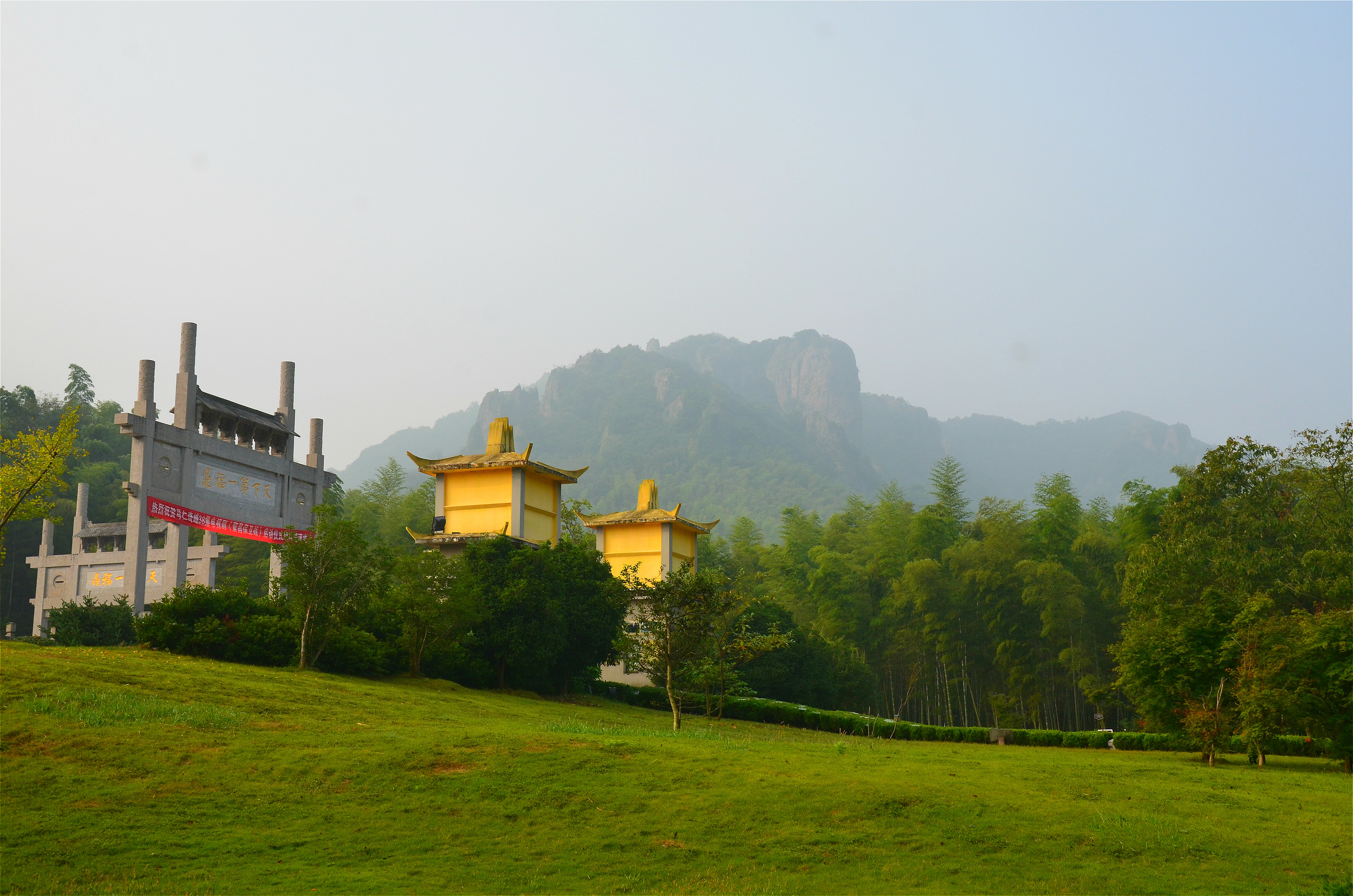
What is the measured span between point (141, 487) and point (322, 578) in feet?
12.7

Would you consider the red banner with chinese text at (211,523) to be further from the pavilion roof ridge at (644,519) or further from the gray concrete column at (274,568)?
the pavilion roof ridge at (644,519)

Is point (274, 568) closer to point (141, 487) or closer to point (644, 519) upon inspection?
point (141, 487)

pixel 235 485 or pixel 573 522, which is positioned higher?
pixel 573 522

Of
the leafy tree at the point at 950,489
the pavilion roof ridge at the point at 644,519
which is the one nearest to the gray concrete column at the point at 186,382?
the pavilion roof ridge at the point at 644,519

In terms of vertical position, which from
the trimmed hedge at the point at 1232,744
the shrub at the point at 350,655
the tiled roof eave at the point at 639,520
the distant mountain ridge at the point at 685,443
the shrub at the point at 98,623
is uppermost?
the distant mountain ridge at the point at 685,443

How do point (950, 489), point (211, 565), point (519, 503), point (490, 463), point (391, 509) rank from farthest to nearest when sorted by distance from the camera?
point (391, 509) → point (950, 489) → point (211, 565) → point (490, 463) → point (519, 503)

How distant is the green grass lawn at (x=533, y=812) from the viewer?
1050 cm

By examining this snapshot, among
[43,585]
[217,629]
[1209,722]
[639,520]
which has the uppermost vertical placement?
[639,520]

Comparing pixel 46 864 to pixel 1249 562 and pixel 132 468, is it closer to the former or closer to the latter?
pixel 132 468

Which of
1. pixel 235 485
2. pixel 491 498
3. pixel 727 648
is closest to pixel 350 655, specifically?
pixel 235 485

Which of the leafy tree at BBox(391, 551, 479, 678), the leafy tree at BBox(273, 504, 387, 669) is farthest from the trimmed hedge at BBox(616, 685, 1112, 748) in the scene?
the leafy tree at BBox(273, 504, 387, 669)

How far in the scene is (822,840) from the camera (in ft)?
38.7

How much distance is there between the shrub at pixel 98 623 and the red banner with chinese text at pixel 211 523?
6.26 metres

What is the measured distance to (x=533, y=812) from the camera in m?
12.4
